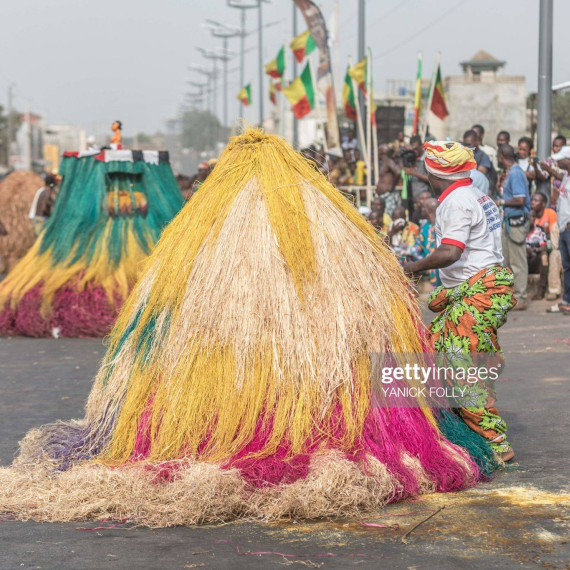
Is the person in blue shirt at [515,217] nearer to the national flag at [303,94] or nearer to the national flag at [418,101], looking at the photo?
the national flag at [418,101]

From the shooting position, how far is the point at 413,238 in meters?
13.0

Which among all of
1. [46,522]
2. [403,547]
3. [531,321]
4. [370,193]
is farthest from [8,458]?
[370,193]

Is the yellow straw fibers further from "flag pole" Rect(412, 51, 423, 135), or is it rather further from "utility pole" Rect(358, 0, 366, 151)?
"utility pole" Rect(358, 0, 366, 151)

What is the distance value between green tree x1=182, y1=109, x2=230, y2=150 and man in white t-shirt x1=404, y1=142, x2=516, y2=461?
108642mm

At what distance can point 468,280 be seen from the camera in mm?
5461

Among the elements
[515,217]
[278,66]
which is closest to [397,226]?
[515,217]

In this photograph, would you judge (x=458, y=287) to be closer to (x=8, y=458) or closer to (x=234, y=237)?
(x=234, y=237)

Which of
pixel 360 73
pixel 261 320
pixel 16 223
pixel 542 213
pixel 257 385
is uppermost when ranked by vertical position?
pixel 360 73

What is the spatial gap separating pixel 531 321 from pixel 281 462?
758cm

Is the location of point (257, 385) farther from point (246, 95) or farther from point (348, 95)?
point (246, 95)

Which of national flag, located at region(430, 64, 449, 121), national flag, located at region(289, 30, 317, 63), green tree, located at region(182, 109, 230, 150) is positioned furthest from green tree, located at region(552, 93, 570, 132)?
green tree, located at region(182, 109, 230, 150)

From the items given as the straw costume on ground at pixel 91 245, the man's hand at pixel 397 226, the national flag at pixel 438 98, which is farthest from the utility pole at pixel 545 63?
the straw costume on ground at pixel 91 245

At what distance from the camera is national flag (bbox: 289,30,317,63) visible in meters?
23.9

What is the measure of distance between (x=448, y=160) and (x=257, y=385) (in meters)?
1.62
